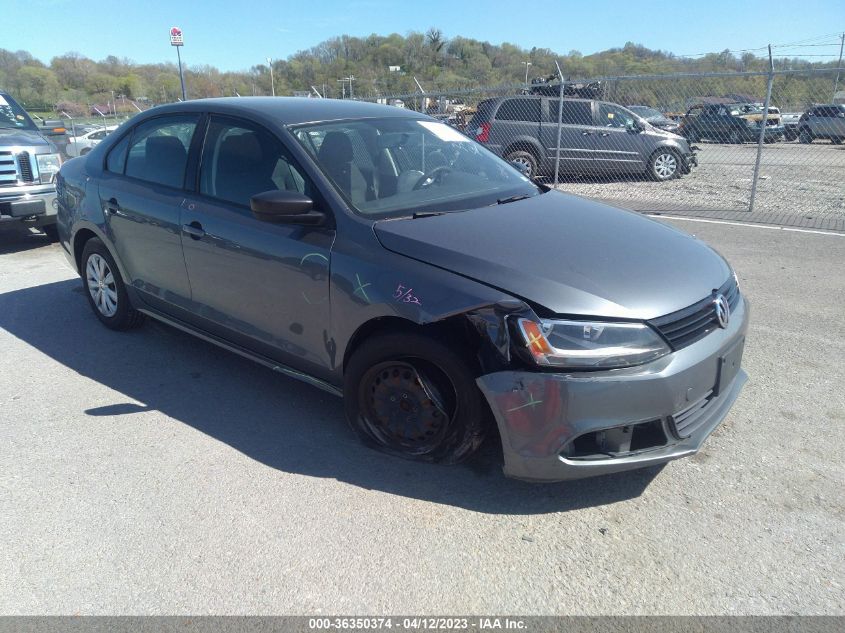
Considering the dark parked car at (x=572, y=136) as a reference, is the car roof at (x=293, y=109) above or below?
above

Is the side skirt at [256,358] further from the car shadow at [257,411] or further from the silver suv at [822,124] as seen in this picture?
the silver suv at [822,124]

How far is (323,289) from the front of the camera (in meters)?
3.27

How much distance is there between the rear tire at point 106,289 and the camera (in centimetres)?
489

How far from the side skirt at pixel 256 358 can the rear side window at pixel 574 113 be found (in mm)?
9899

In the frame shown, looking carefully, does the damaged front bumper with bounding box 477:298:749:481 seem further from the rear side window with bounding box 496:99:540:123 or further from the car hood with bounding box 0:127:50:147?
the rear side window with bounding box 496:99:540:123

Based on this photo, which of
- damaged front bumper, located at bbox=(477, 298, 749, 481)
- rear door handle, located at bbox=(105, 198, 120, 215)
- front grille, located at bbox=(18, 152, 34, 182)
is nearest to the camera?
damaged front bumper, located at bbox=(477, 298, 749, 481)

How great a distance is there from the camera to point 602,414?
262cm

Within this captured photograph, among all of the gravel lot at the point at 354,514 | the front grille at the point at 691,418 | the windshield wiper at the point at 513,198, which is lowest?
the gravel lot at the point at 354,514

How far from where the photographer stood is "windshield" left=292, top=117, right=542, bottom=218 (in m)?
3.49

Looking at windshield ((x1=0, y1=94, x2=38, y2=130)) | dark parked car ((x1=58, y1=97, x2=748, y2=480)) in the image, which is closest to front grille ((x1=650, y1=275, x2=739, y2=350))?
dark parked car ((x1=58, y1=97, x2=748, y2=480))

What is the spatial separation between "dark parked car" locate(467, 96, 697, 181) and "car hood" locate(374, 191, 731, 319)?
920 centimetres

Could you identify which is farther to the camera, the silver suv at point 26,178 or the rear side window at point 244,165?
the silver suv at point 26,178

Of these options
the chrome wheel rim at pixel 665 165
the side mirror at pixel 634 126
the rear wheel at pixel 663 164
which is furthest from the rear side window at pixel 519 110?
the chrome wheel rim at pixel 665 165

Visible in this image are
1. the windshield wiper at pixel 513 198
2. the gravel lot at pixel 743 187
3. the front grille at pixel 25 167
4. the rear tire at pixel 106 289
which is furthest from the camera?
the gravel lot at pixel 743 187
